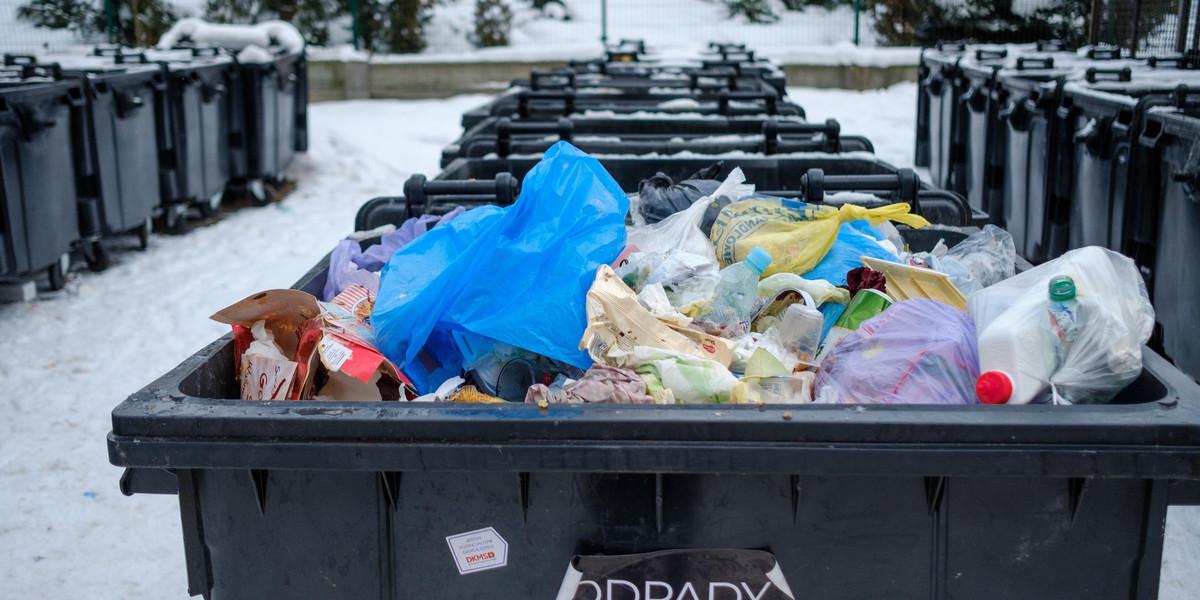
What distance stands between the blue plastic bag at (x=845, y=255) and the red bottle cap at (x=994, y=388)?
0.72 m

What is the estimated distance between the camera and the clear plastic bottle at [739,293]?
2.09m

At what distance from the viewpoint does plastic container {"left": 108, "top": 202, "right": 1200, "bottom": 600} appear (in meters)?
1.41

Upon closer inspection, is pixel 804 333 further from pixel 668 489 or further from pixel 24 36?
pixel 24 36

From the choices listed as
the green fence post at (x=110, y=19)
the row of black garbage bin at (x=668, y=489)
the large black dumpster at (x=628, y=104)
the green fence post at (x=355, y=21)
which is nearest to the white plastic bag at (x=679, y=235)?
the row of black garbage bin at (x=668, y=489)

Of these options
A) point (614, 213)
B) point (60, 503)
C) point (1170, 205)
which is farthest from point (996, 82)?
point (60, 503)

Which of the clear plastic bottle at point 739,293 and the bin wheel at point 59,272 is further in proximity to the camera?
the bin wheel at point 59,272

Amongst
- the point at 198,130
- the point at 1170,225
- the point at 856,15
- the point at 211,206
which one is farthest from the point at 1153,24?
the point at 211,206

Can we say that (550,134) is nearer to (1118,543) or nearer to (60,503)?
(60,503)

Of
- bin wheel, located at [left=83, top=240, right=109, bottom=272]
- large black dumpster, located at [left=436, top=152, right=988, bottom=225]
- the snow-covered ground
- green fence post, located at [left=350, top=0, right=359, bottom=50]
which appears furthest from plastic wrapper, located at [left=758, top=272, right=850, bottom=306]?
green fence post, located at [left=350, top=0, right=359, bottom=50]

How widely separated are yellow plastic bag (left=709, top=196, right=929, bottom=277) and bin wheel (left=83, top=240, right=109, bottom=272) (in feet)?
18.9

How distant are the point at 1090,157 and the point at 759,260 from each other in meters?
3.51

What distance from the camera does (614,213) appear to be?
7.22 feet

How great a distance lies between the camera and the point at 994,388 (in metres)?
1.59

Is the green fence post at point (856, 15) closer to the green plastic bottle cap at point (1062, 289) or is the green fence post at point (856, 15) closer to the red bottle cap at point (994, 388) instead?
the green plastic bottle cap at point (1062, 289)
